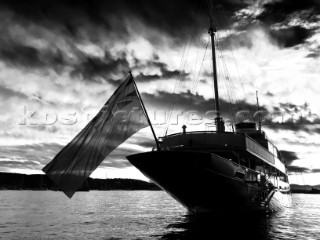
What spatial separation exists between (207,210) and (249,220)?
337 centimetres

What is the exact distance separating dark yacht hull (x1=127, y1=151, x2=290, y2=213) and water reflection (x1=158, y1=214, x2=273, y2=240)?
0.65 metres

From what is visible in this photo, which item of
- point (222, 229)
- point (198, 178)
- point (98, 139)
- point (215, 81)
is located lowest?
point (222, 229)

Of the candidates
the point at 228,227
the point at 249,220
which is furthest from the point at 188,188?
the point at 249,220

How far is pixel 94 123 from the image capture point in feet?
35.0

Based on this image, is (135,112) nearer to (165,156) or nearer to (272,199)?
(165,156)

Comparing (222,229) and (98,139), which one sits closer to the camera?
(98,139)

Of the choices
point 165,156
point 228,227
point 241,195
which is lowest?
point 228,227

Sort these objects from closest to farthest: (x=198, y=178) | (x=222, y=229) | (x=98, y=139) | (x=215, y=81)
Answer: (x=98, y=139) → (x=222, y=229) → (x=198, y=178) → (x=215, y=81)

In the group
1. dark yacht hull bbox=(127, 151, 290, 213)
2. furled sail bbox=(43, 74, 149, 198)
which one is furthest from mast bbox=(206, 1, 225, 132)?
furled sail bbox=(43, 74, 149, 198)

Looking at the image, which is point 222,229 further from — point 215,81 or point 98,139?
point 215,81

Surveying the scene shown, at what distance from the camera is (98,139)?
1041cm

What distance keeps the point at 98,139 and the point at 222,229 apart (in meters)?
11.2

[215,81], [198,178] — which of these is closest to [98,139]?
[198,178]

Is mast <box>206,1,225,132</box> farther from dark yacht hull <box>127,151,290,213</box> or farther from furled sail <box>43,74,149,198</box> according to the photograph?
furled sail <box>43,74,149,198</box>
